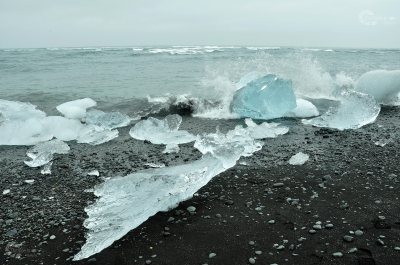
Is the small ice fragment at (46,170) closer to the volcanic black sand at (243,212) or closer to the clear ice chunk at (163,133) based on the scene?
the volcanic black sand at (243,212)

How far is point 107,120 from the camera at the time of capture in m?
7.24

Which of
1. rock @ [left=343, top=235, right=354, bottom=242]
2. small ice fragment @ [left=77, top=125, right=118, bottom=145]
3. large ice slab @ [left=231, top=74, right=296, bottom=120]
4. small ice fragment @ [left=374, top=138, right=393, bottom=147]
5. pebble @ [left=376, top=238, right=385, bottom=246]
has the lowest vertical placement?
small ice fragment @ [left=77, top=125, right=118, bottom=145]

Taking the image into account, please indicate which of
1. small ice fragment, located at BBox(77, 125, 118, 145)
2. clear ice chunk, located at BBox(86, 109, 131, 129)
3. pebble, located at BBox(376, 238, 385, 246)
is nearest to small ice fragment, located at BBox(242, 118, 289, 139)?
small ice fragment, located at BBox(77, 125, 118, 145)

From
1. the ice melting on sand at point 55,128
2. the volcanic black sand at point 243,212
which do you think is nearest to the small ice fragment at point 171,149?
the volcanic black sand at point 243,212

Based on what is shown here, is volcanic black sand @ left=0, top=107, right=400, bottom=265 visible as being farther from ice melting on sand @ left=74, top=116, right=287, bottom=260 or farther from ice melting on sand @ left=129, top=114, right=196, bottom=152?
ice melting on sand @ left=129, top=114, right=196, bottom=152

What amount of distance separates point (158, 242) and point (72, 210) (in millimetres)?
1117

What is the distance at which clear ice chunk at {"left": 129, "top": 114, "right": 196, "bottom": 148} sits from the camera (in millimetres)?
6016

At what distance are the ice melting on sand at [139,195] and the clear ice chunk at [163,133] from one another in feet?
5.28

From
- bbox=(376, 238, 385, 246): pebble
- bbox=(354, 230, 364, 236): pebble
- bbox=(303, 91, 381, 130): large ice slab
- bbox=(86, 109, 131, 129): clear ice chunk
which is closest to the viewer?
bbox=(376, 238, 385, 246): pebble

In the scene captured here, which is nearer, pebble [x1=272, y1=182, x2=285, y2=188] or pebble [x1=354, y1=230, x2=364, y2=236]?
pebble [x1=354, y1=230, x2=364, y2=236]

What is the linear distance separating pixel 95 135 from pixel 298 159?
354cm

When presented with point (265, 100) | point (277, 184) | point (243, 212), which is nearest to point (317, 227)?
point (243, 212)

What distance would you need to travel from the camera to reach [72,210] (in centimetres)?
363

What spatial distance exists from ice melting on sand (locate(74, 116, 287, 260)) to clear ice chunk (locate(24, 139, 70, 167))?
168 cm
